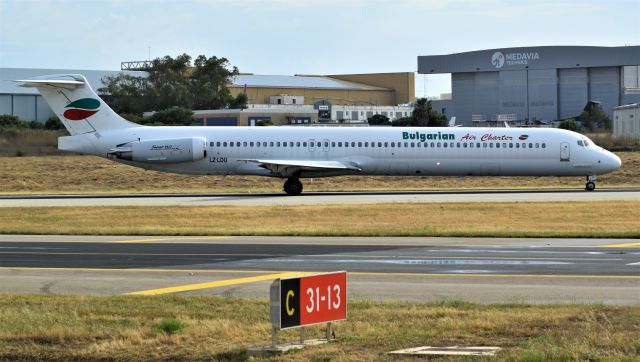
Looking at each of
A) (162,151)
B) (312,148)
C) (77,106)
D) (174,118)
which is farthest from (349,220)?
(174,118)

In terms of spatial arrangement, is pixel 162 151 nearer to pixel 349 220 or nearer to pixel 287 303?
pixel 349 220

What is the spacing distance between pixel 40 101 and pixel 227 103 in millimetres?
A: 21399

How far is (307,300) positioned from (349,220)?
21.1m

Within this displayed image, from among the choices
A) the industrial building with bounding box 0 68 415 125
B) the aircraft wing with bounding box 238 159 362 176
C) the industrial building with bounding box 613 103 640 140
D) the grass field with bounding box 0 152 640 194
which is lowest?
the grass field with bounding box 0 152 640 194

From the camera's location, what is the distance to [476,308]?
14.7m

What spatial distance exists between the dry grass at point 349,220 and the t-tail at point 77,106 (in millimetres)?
9856

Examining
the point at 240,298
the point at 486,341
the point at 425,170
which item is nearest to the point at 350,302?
the point at 240,298

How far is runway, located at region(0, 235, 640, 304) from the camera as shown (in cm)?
1697

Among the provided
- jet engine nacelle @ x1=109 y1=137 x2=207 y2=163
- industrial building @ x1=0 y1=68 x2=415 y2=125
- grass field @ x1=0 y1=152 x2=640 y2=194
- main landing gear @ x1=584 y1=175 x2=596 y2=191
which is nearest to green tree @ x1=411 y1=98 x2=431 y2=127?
industrial building @ x1=0 y1=68 x2=415 y2=125

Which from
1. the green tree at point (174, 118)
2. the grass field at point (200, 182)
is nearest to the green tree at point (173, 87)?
the green tree at point (174, 118)

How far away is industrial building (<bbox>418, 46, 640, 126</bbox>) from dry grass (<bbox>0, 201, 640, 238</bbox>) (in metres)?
80.8

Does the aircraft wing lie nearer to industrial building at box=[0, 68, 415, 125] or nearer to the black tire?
the black tire

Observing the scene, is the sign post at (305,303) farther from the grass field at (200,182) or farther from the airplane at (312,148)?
the grass field at (200,182)

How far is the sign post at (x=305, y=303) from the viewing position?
11.1 meters
